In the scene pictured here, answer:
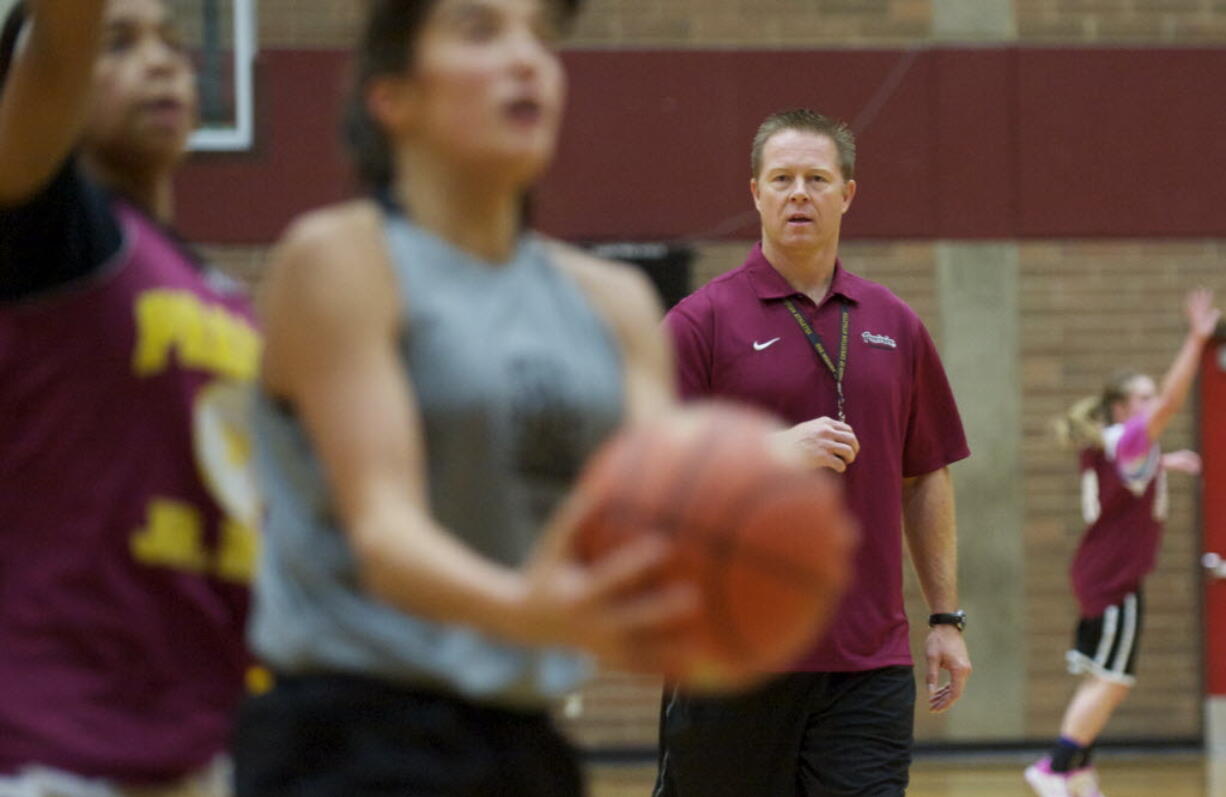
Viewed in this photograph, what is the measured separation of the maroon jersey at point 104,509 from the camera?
2418 mm

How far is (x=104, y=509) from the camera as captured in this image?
245 cm

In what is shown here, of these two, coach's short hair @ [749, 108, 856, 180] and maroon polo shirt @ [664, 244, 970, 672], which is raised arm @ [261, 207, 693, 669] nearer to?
maroon polo shirt @ [664, 244, 970, 672]

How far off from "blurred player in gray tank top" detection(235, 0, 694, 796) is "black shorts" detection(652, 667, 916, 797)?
2.45m

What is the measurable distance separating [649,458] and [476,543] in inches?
16.7

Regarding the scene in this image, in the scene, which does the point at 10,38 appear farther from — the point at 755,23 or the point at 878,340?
the point at 755,23

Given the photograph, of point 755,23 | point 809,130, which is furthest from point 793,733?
point 755,23

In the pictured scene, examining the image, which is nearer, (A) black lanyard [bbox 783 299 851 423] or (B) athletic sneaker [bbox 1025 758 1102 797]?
(A) black lanyard [bbox 783 299 851 423]

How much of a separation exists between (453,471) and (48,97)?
79 cm

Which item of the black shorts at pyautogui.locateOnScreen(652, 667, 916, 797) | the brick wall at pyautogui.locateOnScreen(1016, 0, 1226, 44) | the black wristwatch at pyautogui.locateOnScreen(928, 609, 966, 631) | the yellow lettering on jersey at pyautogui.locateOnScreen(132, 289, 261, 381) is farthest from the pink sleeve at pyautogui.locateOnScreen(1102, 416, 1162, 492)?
the yellow lettering on jersey at pyautogui.locateOnScreen(132, 289, 261, 381)

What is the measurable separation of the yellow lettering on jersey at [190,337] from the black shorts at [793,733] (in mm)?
2267

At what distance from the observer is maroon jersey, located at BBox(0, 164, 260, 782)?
7.93ft

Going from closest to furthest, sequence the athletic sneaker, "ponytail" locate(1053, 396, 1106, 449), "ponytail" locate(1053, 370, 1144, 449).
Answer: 1. the athletic sneaker
2. "ponytail" locate(1053, 396, 1106, 449)
3. "ponytail" locate(1053, 370, 1144, 449)

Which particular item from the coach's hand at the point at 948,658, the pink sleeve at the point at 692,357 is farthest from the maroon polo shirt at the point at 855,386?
the coach's hand at the point at 948,658

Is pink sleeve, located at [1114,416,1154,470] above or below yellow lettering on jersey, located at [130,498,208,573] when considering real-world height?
below
